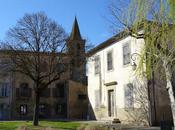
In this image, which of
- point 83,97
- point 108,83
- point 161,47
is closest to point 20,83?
point 83,97

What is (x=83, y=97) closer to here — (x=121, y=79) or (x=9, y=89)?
(x=9, y=89)

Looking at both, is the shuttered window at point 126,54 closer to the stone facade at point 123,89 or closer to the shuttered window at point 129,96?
the stone facade at point 123,89

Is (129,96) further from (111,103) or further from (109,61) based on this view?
(109,61)

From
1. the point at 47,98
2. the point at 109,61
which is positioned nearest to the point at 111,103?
the point at 109,61

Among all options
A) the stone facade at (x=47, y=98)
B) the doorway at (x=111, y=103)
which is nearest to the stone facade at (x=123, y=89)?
the doorway at (x=111, y=103)

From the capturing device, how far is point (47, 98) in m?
54.4

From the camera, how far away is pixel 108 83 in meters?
34.1

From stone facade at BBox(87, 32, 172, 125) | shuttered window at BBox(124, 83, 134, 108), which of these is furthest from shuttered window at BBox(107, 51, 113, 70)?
shuttered window at BBox(124, 83, 134, 108)

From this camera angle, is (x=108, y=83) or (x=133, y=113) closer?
(x=133, y=113)

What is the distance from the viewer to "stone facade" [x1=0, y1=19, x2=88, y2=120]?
50.3m

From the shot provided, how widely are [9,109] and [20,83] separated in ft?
14.8

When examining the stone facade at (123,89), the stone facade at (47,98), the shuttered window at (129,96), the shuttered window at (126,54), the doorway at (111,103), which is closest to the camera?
the stone facade at (123,89)

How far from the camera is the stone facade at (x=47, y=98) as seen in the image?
165 feet

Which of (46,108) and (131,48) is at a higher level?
(131,48)
